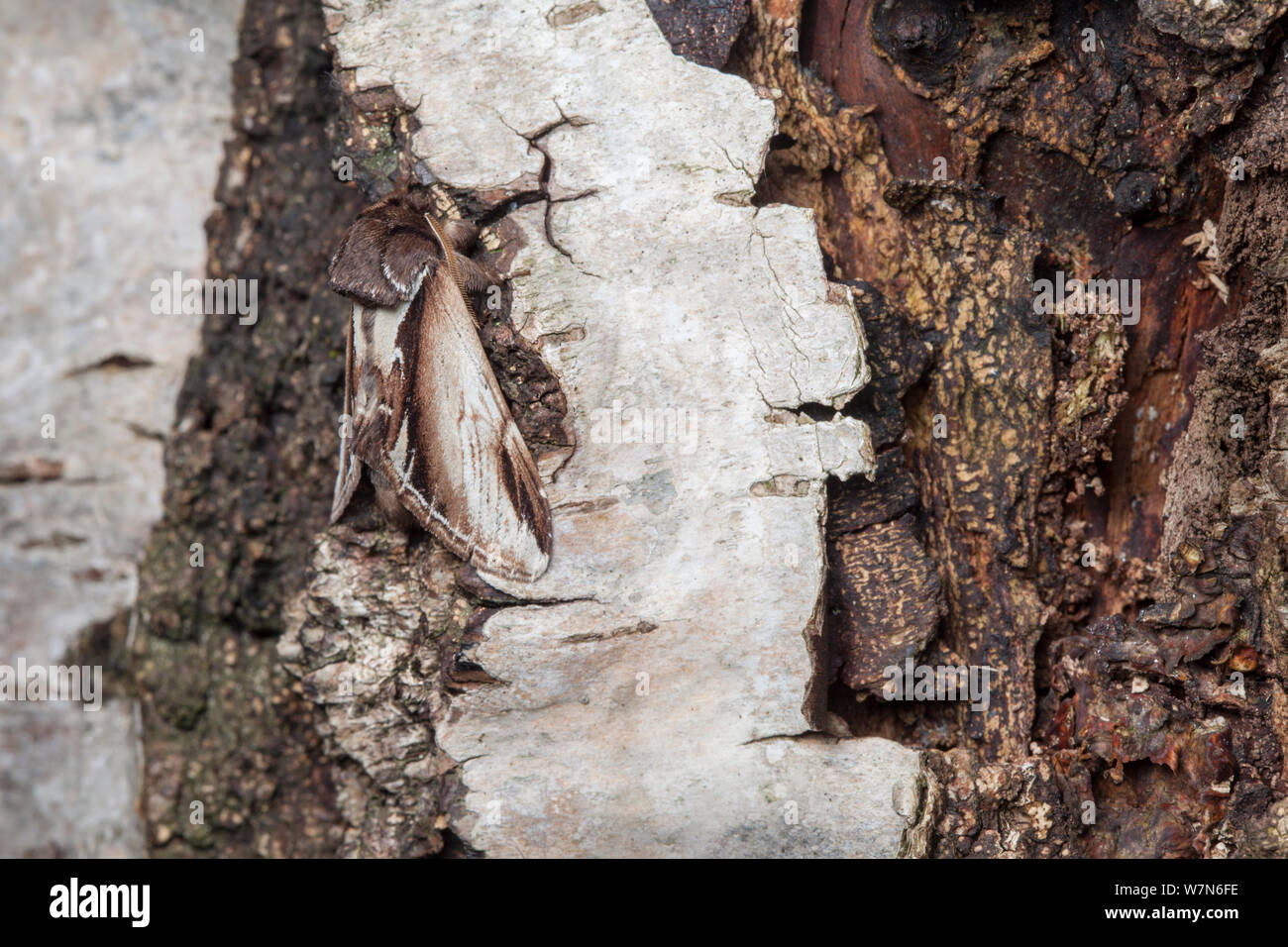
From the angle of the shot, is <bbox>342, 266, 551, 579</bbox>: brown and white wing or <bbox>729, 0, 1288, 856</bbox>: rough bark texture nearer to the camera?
<bbox>729, 0, 1288, 856</bbox>: rough bark texture

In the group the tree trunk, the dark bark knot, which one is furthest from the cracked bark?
the dark bark knot

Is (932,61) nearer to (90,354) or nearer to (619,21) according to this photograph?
(619,21)

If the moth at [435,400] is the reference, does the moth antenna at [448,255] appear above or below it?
above

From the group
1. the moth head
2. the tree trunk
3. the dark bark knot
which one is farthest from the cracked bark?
the dark bark knot

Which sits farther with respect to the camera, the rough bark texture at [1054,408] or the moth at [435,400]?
the moth at [435,400]

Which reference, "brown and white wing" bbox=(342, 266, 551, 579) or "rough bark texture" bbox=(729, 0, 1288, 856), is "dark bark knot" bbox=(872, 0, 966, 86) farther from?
"brown and white wing" bbox=(342, 266, 551, 579)

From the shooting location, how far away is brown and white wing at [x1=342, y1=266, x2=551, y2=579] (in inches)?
83.9

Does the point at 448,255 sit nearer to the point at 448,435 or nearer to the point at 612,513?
the point at 448,435

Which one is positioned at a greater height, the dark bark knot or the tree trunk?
the dark bark knot

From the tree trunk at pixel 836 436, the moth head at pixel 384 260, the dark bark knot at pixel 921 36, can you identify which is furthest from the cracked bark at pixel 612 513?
the dark bark knot at pixel 921 36

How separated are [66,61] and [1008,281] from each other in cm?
293

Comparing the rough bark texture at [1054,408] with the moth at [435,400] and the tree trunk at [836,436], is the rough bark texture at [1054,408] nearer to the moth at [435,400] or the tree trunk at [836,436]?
the tree trunk at [836,436]

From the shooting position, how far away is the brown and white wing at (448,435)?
213cm

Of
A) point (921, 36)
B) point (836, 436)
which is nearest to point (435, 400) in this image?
point (836, 436)
